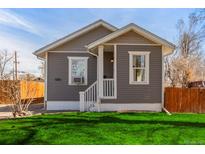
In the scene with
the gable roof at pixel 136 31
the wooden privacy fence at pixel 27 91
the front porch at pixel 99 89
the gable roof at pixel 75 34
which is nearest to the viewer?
the gable roof at pixel 136 31

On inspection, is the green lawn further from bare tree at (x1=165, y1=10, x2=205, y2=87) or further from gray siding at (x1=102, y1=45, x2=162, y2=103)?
bare tree at (x1=165, y1=10, x2=205, y2=87)

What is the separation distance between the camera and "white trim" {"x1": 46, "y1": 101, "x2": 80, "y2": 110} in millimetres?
18506

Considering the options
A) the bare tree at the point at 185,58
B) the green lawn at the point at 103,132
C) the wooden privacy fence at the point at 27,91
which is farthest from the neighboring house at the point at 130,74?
the bare tree at the point at 185,58

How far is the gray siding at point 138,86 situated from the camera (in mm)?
15755

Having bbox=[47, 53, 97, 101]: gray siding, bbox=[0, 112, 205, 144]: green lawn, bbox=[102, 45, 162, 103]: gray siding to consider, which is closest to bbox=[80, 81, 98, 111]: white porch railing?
bbox=[102, 45, 162, 103]: gray siding

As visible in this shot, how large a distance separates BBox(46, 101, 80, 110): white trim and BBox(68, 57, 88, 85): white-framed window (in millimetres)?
1138

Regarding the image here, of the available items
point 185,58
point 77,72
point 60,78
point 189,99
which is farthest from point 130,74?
point 185,58

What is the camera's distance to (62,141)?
842 cm

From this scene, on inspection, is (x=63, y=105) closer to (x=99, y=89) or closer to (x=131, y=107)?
(x=99, y=89)

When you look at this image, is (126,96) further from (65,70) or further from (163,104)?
(65,70)

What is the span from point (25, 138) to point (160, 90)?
8718mm

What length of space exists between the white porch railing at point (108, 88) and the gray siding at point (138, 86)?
0.24 metres

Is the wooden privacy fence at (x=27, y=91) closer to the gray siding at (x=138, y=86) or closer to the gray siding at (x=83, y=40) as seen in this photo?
the gray siding at (x=83, y=40)
